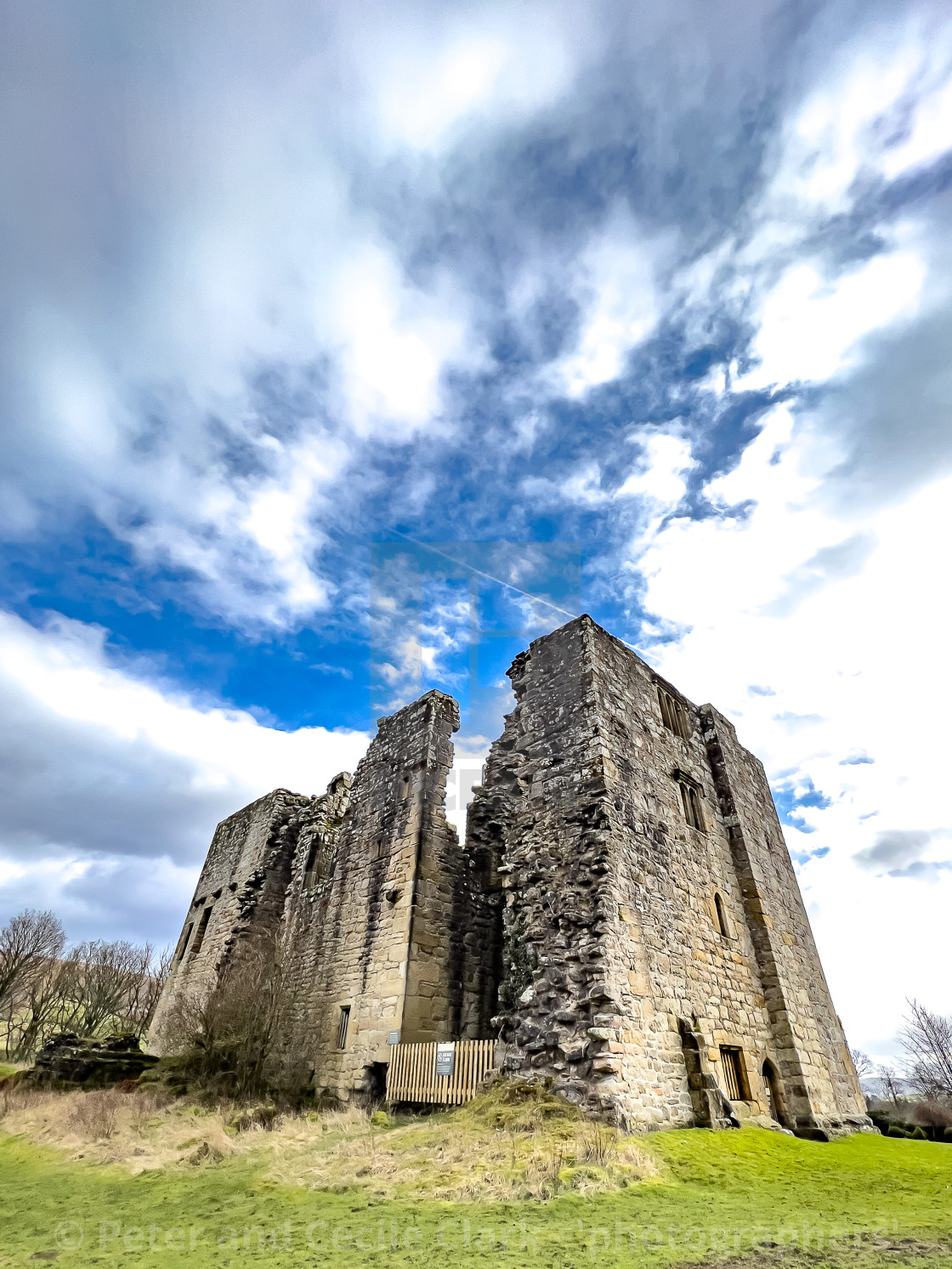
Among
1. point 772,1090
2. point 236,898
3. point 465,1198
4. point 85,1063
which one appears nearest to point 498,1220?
point 465,1198

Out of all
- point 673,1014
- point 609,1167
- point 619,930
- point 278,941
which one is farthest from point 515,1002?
point 278,941

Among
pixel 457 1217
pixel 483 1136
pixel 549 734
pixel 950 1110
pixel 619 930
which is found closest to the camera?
pixel 457 1217

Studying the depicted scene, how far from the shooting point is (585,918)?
394 inches

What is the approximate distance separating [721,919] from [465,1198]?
368 inches

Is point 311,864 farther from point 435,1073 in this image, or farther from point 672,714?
point 672,714

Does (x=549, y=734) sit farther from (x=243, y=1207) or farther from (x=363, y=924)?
(x=243, y=1207)

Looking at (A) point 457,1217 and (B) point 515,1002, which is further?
(B) point 515,1002

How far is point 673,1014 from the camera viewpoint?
10391 millimetres

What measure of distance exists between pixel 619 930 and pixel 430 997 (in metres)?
5.20

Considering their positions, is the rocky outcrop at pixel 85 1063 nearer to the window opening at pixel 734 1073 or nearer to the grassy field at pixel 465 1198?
the grassy field at pixel 465 1198

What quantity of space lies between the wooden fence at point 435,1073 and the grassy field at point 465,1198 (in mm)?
845

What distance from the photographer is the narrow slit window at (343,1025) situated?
13.6 metres

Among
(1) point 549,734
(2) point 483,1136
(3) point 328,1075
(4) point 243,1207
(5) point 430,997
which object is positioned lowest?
(4) point 243,1207

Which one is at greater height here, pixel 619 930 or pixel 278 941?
pixel 278 941
